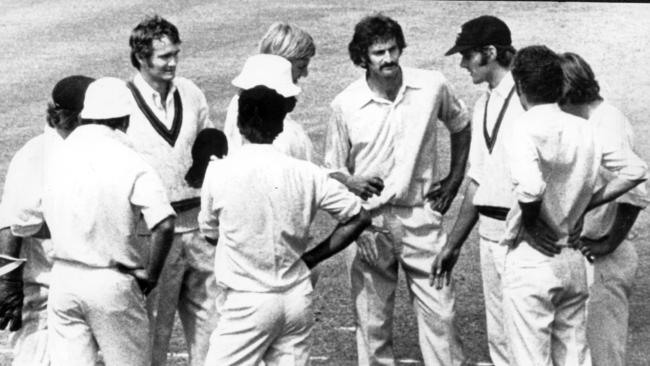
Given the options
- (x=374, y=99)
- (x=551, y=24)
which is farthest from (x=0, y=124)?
(x=374, y=99)

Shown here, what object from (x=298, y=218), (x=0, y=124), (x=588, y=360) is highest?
(x=298, y=218)

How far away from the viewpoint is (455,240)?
30.3 ft

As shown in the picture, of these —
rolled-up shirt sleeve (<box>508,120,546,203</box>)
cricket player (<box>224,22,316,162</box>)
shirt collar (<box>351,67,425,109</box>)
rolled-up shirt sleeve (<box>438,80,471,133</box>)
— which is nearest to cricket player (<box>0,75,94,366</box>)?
cricket player (<box>224,22,316,162</box>)

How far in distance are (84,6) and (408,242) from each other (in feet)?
44.4

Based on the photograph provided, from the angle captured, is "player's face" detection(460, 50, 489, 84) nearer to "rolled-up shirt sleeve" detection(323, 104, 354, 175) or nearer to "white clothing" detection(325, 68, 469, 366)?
"white clothing" detection(325, 68, 469, 366)

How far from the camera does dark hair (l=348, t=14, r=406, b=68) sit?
9.34 meters

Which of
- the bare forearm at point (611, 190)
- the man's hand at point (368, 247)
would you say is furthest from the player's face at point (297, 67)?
the bare forearm at point (611, 190)

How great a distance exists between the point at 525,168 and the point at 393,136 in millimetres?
1610

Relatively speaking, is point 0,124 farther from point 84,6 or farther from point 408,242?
point 408,242

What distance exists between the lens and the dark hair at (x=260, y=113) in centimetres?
770

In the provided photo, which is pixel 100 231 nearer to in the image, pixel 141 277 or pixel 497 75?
pixel 141 277

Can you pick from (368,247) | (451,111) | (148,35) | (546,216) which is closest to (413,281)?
(368,247)

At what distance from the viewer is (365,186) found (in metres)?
9.06

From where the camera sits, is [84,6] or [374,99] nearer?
[374,99]
